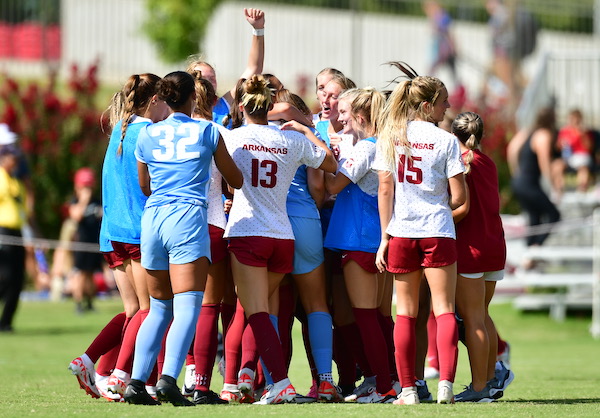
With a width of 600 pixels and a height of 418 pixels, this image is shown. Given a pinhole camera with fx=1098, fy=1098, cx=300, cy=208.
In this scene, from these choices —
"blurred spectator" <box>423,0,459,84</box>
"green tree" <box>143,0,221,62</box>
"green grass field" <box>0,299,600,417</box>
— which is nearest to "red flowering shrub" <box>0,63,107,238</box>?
"green grass field" <box>0,299,600,417</box>

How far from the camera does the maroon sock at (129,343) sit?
A: 6949 millimetres

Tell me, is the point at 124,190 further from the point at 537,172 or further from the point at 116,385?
the point at 537,172

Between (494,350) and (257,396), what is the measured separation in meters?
1.63

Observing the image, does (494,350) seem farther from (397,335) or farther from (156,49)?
(156,49)

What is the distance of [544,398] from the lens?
A: 24.7 feet

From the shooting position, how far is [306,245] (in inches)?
277

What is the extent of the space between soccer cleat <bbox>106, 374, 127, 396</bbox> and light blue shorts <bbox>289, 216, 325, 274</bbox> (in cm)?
129

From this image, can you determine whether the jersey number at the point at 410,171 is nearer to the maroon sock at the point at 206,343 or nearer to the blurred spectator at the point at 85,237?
the maroon sock at the point at 206,343

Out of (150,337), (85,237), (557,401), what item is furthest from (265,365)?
(85,237)

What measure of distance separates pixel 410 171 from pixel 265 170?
0.90 meters

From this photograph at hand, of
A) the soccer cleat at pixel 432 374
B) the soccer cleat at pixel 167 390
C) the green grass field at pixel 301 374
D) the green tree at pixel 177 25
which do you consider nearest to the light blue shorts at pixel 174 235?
the soccer cleat at pixel 167 390

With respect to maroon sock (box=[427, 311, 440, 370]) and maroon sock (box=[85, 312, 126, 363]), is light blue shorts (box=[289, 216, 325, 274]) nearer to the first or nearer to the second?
maroon sock (box=[85, 312, 126, 363])

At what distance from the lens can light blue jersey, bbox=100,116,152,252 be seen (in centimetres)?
693

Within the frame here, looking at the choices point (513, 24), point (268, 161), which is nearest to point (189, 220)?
point (268, 161)
